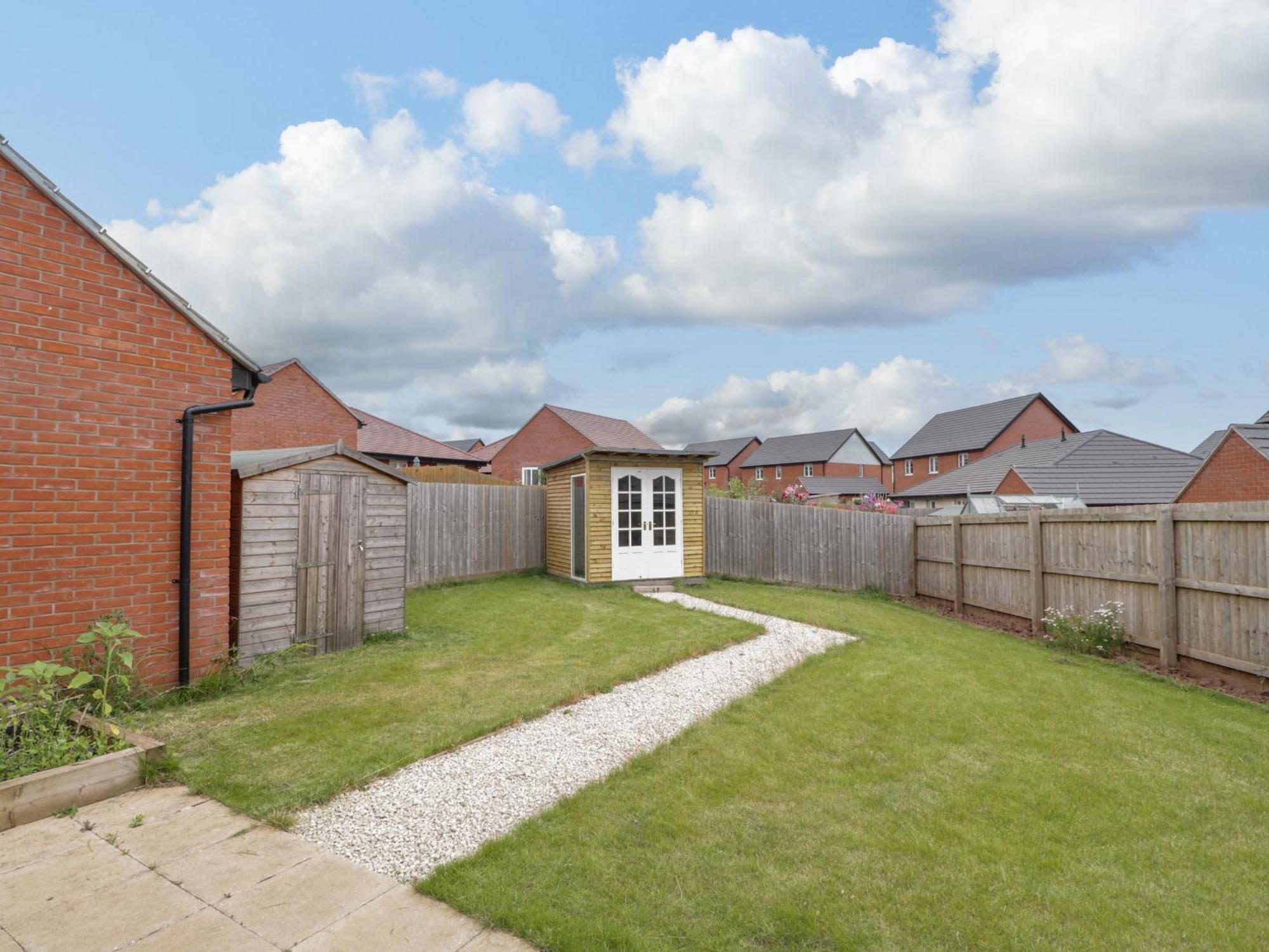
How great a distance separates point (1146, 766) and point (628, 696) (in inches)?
153

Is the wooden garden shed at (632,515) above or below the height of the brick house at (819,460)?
below

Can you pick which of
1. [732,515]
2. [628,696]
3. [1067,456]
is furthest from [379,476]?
[1067,456]

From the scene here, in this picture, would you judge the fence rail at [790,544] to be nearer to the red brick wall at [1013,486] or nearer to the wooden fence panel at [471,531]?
the wooden fence panel at [471,531]

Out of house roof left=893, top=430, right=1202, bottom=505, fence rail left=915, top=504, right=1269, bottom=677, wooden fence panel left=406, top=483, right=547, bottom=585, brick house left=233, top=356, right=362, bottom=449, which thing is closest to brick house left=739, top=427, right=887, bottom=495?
house roof left=893, top=430, right=1202, bottom=505

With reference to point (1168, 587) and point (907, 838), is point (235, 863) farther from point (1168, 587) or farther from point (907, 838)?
point (1168, 587)

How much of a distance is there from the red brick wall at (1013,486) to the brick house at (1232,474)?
18.0 feet

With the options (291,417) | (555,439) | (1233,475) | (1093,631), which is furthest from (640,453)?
(555,439)

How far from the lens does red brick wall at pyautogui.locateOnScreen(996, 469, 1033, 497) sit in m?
22.7

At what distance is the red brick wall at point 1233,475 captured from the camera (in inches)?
575

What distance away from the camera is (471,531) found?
558 inches

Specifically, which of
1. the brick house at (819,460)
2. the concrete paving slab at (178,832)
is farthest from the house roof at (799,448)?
the concrete paving slab at (178,832)

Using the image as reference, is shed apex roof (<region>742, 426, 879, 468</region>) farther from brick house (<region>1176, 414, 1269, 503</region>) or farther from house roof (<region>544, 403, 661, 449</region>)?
brick house (<region>1176, 414, 1269, 503</region>)

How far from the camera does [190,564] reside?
237 inches

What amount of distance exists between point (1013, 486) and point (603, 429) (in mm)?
18550
